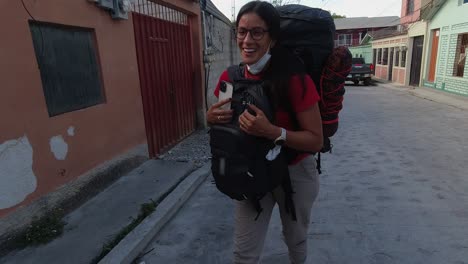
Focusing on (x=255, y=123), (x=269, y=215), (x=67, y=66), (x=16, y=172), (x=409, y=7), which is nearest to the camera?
(x=255, y=123)

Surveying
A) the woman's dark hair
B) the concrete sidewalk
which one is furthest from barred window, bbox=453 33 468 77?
the woman's dark hair

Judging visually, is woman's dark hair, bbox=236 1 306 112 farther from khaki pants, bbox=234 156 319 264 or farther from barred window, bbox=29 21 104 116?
barred window, bbox=29 21 104 116

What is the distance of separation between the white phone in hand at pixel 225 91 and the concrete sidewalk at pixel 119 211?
5.46 feet

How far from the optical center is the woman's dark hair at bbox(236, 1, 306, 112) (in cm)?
159

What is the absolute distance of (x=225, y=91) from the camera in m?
1.73

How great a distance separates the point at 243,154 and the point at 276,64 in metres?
0.48

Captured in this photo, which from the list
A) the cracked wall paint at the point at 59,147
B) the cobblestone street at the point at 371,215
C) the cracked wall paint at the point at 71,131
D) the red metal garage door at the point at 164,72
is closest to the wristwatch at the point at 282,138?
the cobblestone street at the point at 371,215

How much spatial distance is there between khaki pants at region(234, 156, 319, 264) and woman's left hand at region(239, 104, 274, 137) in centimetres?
44

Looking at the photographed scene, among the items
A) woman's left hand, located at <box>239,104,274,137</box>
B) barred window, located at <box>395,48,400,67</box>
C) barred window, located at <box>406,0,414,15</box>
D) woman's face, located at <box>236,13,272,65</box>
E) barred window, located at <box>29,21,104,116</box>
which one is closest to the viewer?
woman's left hand, located at <box>239,104,274,137</box>

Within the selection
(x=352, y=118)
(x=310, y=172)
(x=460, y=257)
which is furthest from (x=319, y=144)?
(x=352, y=118)

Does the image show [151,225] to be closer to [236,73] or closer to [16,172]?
[16,172]

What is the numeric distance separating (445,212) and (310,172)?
7.50ft

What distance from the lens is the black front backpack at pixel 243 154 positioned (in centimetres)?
155

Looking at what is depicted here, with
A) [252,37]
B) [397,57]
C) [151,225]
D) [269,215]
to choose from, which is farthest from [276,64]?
[397,57]
